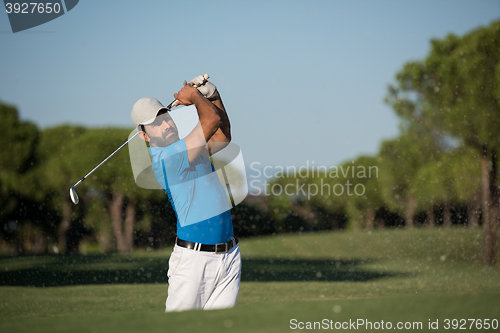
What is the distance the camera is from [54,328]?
7.48 feet

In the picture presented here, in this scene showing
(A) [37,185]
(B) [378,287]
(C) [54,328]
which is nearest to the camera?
(C) [54,328]

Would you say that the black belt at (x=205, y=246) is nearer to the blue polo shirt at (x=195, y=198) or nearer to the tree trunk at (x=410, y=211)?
the blue polo shirt at (x=195, y=198)

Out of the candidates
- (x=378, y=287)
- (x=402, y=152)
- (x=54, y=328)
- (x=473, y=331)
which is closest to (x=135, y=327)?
(x=54, y=328)

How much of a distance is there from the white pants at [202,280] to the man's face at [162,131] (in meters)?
0.59

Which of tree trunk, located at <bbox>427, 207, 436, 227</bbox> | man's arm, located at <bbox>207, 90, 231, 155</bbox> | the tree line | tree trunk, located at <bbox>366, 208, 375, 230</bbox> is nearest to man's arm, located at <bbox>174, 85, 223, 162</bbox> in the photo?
man's arm, located at <bbox>207, 90, 231, 155</bbox>

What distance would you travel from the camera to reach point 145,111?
3.05 meters

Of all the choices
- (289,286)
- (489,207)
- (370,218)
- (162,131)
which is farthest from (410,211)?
(162,131)

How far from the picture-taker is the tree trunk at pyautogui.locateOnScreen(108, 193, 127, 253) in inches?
1037

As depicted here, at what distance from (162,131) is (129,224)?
964 inches

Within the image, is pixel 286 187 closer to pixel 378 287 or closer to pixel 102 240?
pixel 102 240

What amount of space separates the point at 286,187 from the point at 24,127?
70.1ft

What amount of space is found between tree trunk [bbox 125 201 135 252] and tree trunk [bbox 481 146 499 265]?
1764 cm

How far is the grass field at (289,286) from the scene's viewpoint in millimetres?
2346

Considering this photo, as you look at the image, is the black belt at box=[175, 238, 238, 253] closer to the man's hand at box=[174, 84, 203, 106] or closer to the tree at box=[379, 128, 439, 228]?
the man's hand at box=[174, 84, 203, 106]
